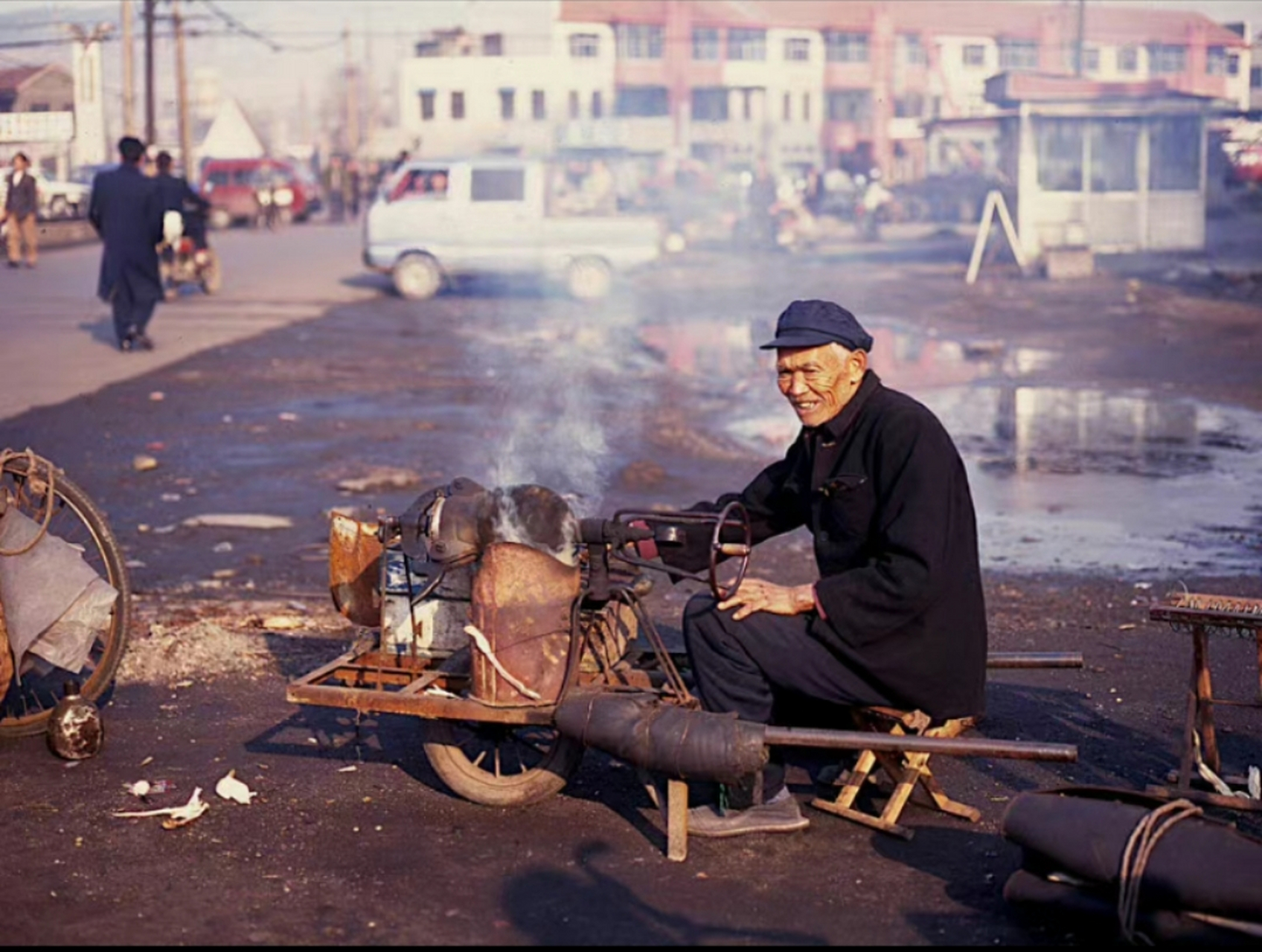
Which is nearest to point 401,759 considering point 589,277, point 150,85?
point 589,277

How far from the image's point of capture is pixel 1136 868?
3572 mm

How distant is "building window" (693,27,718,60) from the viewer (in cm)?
5328

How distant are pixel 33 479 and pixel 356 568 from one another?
3.94 feet

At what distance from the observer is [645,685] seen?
467 cm

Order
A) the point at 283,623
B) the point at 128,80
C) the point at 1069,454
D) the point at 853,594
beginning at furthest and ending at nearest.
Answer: the point at 128,80 < the point at 1069,454 < the point at 283,623 < the point at 853,594

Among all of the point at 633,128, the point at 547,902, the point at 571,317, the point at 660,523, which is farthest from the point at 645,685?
the point at 633,128

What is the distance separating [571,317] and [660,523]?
16.5 meters

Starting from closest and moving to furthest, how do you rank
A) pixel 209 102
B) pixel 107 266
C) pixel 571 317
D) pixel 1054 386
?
1. pixel 1054 386
2. pixel 107 266
3. pixel 571 317
4. pixel 209 102

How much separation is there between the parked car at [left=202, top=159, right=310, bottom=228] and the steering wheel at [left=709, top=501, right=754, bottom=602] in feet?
145

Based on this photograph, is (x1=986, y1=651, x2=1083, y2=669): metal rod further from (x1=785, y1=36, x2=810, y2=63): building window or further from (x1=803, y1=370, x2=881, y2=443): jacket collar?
(x1=785, y1=36, x2=810, y2=63): building window

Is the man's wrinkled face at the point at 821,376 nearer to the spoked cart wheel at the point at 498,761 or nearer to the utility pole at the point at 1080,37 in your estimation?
the spoked cart wheel at the point at 498,761

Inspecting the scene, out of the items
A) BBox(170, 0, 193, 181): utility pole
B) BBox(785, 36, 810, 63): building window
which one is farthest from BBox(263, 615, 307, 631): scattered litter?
BBox(785, 36, 810, 63): building window

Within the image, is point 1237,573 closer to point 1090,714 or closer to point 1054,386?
point 1090,714

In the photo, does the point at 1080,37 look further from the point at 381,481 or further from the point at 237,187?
the point at 381,481
